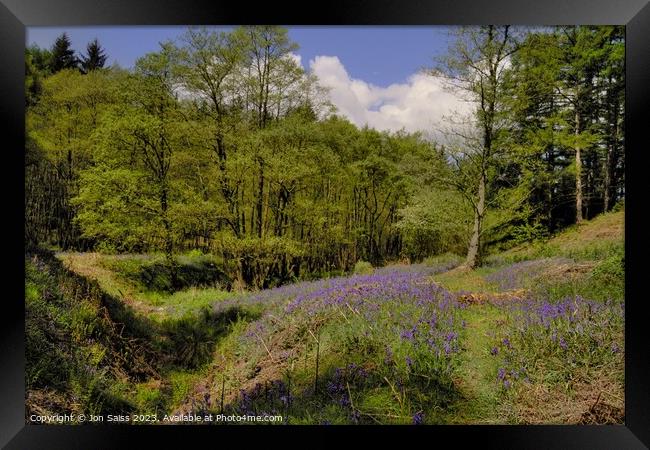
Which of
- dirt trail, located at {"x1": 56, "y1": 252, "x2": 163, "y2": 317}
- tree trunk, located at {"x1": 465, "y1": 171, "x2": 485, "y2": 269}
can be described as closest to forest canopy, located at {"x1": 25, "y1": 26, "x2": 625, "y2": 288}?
tree trunk, located at {"x1": 465, "y1": 171, "x2": 485, "y2": 269}

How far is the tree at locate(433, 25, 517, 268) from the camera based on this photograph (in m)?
4.30

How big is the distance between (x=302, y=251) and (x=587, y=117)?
374 centimetres

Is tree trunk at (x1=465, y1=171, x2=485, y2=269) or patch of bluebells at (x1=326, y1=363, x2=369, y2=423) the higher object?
tree trunk at (x1=465, y1=171, x2=485, y2=269)

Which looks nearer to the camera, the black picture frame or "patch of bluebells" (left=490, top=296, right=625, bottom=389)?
the black picture frame

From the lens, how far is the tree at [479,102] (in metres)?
4.30

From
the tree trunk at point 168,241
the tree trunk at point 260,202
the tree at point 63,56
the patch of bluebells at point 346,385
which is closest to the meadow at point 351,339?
the patch of bluebells at point 346,385

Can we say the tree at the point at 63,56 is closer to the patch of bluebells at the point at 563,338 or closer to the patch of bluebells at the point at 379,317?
the patch of bluebells at the point at 379,317

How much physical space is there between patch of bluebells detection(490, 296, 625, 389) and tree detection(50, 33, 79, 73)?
5.83 meters

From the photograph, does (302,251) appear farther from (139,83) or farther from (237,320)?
(139,83)

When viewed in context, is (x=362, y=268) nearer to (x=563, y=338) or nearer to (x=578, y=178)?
(x=563, y=338)

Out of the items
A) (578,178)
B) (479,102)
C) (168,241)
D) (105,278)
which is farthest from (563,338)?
(105,278)

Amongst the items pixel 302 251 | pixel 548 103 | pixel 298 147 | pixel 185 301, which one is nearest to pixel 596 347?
pixel 548 103

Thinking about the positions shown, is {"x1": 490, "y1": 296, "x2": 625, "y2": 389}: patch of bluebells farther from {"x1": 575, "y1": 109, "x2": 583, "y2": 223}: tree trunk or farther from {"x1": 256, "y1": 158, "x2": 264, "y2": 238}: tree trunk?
{"x1": 256, "y1": 158, "x2": 264, "y2": 238}: tree trunk
